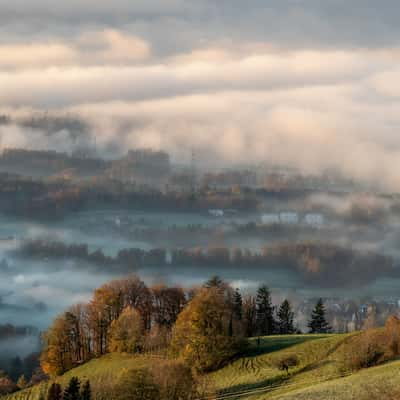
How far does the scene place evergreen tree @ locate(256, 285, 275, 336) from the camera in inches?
6127

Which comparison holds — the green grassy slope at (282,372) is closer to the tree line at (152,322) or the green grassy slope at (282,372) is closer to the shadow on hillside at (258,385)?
the shadow on hillside at (258,385)

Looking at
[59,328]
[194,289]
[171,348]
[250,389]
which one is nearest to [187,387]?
[250,389]

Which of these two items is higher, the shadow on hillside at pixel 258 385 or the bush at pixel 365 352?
the bush at pixel 365 352

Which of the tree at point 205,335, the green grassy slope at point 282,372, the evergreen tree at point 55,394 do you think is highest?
the tree at point 205,335

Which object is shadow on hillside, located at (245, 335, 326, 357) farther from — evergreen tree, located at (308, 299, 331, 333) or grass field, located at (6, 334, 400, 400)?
evergreen tree, located at (308, 299, 331, 333)

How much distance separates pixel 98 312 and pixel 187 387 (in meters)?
67.7

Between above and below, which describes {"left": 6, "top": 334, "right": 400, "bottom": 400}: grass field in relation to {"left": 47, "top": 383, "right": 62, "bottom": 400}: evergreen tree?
above

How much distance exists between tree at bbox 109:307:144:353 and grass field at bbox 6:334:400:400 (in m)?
2.18

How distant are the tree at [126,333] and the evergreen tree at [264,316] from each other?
1186 inches

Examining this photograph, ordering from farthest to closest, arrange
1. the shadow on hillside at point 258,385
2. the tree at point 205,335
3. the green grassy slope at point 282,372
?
the tree at point 205,335, the green grassy slope at point 282,372, the shadow on hillside at point 258,385

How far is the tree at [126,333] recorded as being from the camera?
437ft

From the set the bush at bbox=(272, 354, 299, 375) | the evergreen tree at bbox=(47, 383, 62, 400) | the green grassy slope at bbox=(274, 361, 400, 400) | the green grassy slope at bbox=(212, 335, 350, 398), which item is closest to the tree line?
the green grassy slope at bbox=(212, 335, 350, 398)

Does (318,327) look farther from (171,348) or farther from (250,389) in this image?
(250,389)

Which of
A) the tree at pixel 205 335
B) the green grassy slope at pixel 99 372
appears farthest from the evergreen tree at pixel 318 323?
the green grassy slope at pixel 99 372
